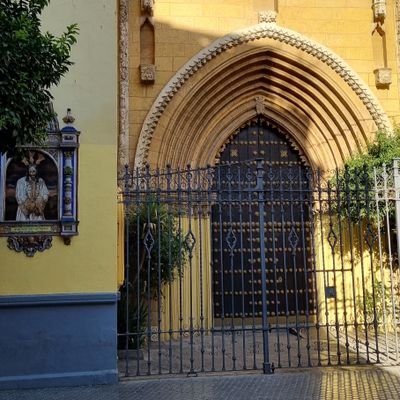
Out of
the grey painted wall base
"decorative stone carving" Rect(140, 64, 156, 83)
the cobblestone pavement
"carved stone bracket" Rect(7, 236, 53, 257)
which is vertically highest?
"decorative stone carving" Rect(140, 64, 156, 83)

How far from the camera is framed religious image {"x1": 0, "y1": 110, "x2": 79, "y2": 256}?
21.8 feet

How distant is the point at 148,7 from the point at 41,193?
5.19m

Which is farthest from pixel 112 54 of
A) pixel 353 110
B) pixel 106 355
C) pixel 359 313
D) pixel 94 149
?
pixel 359 313

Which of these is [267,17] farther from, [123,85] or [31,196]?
[31,196]

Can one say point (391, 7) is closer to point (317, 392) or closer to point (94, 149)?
point (94, 149)

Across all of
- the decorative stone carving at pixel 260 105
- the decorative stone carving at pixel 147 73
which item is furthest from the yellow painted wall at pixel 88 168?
the decorative stone carving at pixel 260 105

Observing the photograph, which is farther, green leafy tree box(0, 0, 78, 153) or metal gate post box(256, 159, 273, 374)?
metal gate post box(256, 159, 273, 374)

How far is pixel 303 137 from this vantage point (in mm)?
11305

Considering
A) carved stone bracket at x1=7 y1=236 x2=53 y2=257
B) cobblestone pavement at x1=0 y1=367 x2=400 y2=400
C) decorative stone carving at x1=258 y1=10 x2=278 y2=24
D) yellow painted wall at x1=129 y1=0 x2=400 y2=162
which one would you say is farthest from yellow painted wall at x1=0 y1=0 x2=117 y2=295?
decorative stone carving at x1=258 y1=10 x2=278 y2=24

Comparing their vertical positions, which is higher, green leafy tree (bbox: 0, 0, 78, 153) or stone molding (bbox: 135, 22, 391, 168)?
stone molding (bbox: 135, 22, 391, 168)

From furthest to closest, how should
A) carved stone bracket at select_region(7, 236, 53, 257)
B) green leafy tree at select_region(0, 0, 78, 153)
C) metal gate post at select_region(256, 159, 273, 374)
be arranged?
metal gate post at select_region(256, 159, 273, 374) → carved stone bracket at select_region(7, 236, 53, 257) → green leafy tree at select_region(0, 0, 78, 153)

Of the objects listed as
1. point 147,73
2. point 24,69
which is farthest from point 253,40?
point 24,69

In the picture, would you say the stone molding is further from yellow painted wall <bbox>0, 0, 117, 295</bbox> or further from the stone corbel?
yellow painted wall <bbox>0, 0, 117, 295</bbox>

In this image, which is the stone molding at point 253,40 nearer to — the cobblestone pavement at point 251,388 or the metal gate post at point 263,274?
the metal gate post at point 263,274
